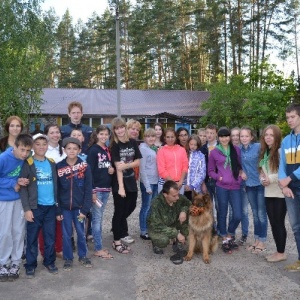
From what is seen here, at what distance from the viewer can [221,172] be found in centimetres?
545

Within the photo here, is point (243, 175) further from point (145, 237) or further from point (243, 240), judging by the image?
point (145, 237)

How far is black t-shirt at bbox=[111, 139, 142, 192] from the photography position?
534cm

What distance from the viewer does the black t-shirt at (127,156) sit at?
5343 millimetres

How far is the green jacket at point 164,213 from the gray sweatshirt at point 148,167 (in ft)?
1.47

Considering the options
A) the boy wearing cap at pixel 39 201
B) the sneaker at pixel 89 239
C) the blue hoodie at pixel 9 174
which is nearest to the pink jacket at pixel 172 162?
the sneaker at pixel 89 239

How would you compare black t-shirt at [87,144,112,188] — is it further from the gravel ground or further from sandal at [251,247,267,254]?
sandal at [251,247,267,254]

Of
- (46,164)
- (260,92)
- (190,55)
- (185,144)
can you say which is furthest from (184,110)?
(46,164)

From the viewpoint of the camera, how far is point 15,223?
441 centimetres

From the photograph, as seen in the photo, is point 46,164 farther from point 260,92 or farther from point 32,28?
point 260,92

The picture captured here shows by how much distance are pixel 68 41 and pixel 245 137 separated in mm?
39923

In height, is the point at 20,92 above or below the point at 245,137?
above

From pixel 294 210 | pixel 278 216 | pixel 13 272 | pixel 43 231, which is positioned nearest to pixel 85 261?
pixel 43 231

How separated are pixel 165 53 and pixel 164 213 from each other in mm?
31194

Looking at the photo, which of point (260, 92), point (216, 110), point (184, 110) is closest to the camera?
point (260, 92)
